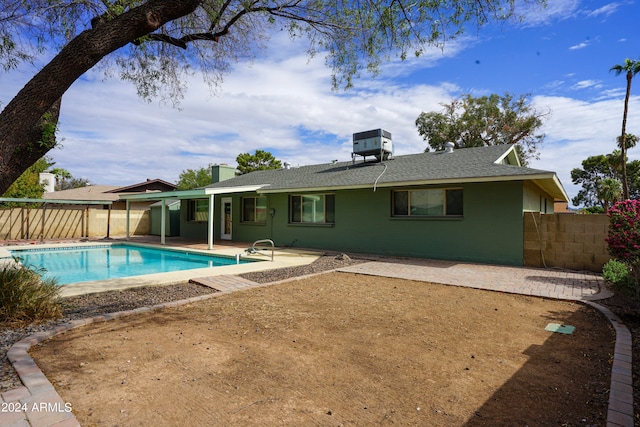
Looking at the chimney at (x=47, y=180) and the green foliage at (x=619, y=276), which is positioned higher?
the chimney at (x=47, y=180)

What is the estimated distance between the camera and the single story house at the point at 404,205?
10430mm

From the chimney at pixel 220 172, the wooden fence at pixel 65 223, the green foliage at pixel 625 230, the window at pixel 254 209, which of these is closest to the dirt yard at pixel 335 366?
the green foliage at pixel 625 230

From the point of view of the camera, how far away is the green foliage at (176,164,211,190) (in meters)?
37.3

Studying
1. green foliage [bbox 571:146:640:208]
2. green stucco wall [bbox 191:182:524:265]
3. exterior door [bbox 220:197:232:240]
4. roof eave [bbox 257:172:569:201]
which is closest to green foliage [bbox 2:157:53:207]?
exterior door [bbox 220:197:232:240]

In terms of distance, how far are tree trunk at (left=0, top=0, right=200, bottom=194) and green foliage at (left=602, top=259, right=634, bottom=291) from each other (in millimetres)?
7490

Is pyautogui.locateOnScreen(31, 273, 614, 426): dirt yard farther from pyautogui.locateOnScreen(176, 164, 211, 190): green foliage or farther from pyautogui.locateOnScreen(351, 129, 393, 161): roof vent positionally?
pyautogui.locateOnScreen(176, 164, 211, 190): green foliage

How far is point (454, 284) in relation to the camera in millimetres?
7488

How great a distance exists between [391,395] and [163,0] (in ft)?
15.9

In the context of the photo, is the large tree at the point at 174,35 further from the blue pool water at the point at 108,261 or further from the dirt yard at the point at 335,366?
the blue pool water at the point at 108,261

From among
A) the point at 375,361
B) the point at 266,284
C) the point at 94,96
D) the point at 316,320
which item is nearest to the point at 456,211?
the point at 266,284

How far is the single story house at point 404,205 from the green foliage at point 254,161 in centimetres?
1903

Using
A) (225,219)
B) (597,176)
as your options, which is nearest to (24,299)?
(225,219)

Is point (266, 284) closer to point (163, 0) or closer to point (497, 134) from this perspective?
point (163, 0)

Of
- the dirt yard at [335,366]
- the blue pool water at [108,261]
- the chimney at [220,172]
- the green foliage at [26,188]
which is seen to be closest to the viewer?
the dirt yard at [335,366]
